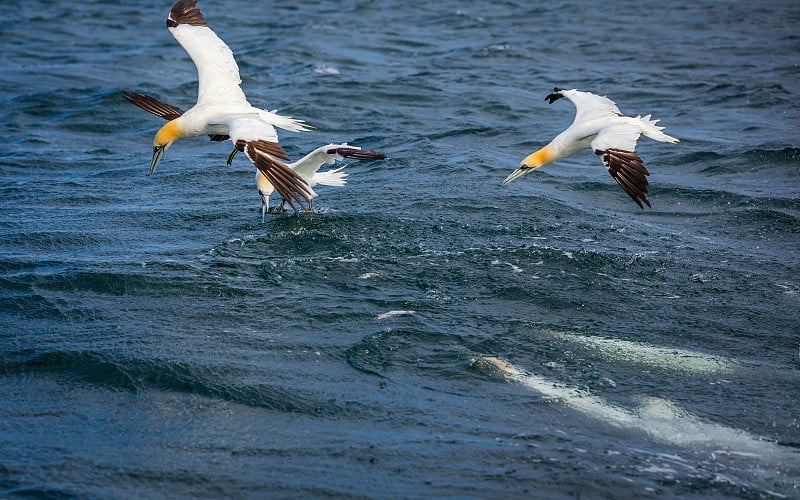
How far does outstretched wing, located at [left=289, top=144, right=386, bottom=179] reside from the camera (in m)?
11.4

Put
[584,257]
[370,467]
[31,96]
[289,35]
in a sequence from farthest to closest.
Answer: [289,35] → [31,96] → [584,257] → [370,467]

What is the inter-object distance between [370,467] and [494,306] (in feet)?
10.7

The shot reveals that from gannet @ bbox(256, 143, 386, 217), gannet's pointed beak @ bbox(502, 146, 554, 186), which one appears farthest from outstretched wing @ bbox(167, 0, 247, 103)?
gannet's pointed beak @ bbox(502, 146, 554, 186)

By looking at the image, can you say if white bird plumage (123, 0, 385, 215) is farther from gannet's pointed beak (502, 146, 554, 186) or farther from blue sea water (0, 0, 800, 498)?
gannet's pointed beak (502, 146, 554, 186)

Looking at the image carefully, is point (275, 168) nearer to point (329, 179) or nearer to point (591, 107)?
point (329, 179)

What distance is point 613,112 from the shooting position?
12.1 metres

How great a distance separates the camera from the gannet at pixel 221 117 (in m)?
10.2

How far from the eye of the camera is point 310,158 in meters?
12.1

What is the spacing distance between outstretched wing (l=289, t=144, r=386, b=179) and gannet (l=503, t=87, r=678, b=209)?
1.67 metres

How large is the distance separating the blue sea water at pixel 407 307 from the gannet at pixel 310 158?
1.31 ft

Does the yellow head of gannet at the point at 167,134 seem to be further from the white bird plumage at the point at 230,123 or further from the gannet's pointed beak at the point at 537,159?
the gannet's pointed beak at the point at 537,159

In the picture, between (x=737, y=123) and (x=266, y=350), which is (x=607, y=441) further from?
(x=737, y=123)

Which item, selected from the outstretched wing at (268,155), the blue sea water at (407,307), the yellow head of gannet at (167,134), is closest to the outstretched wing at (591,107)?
the blue sea water at (407,307)

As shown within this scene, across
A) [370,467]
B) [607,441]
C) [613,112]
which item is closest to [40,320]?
[370,467]
